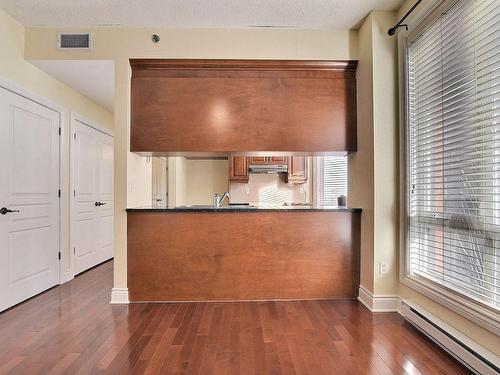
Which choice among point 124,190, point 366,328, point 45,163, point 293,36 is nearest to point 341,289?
point 366,328

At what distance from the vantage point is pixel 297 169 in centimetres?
557

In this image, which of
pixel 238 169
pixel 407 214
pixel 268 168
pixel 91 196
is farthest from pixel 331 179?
pixel 91 196

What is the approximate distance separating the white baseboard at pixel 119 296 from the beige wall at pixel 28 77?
1.17 m

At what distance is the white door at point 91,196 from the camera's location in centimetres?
416

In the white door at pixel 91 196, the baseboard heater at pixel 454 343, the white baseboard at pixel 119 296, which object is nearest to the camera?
the baseboard heater at pixel 454 343

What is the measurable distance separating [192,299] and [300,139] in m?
1.91

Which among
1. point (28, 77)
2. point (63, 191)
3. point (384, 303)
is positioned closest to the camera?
point (384, 303)

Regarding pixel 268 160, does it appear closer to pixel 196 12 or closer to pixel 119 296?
pixel 196 12

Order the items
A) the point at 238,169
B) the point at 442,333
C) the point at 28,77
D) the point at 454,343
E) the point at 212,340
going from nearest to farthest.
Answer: the point at 454,343 → the point at 442,333 → the point at 212,340 → the point at 28,77 → the point at 238,169

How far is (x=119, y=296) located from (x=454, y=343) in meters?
2.77

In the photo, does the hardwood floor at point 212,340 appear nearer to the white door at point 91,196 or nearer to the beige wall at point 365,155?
the beige wall at point 365,155

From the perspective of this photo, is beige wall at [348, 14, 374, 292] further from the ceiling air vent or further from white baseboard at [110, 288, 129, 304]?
the ceiling air vent

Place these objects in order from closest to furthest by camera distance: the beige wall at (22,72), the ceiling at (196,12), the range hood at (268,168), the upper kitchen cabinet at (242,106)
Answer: the ceiling at (196,12) < the beige wall at (22,72) < the upper kitchen cabinet at (242,106) < the range hood at (268,168)

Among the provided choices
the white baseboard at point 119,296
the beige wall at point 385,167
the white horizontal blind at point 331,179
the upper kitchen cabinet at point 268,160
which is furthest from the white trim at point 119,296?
the white horizontal blind at point 331,179
